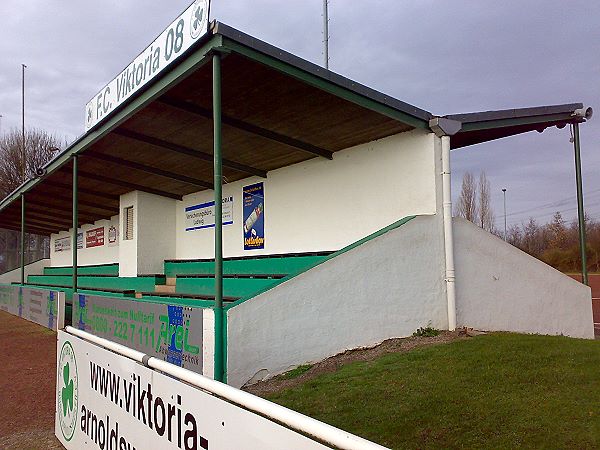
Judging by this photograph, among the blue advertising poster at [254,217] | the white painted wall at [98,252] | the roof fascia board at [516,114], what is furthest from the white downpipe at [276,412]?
the white painted wall at [98,252]

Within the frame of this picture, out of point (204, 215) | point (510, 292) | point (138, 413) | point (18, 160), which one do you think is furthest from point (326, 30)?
point (18, 160)

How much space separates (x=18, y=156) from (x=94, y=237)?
2245 centimetres

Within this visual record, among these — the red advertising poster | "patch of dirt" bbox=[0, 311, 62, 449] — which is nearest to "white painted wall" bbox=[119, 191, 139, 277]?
"patch of dirt" bbox=[0, 311, 62, 449]

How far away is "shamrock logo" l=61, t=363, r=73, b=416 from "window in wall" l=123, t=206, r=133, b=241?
1149 cm

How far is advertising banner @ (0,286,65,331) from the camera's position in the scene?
14.7 meters

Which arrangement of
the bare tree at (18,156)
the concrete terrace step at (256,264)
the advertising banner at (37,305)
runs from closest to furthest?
the concrete terrace step at (256,264) < the advertising banner at (37,305) < the bare tree at (18,156)

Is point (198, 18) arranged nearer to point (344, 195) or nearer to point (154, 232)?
point (344, 195)

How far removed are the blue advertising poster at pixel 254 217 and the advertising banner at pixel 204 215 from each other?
747 mm

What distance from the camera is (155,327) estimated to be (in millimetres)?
8109

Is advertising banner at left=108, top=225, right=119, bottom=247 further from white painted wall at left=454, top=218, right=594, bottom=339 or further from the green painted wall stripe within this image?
white painted wall at left=454, top=218, right=594, bottom=339

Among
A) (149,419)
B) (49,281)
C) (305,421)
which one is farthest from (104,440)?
(49,281)

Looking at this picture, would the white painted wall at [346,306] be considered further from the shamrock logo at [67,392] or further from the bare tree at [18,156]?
the bare tree at [18,156]

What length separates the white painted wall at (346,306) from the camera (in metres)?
6.69

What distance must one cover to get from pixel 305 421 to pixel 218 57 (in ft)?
17.9
